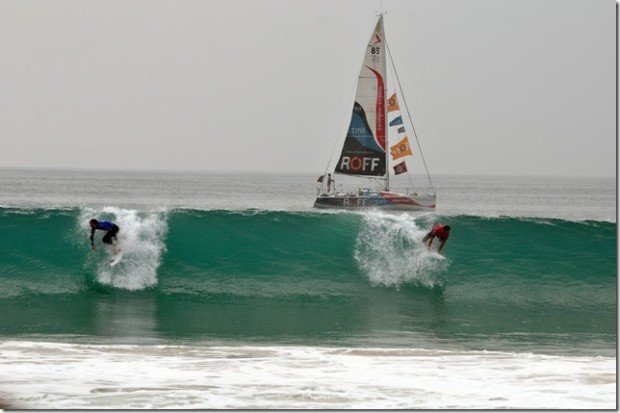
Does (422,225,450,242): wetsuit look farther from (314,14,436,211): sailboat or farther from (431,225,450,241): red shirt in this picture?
(314,14,436,211): sailboat

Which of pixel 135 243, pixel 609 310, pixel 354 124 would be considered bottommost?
pixel 609 310

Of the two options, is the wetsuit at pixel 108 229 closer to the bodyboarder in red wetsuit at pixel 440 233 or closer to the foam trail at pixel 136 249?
the foam trail at pixel 136 249

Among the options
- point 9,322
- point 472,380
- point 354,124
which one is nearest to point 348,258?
point 9,322

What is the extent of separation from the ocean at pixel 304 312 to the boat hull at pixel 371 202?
17568 mm

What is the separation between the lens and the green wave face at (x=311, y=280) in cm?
1291

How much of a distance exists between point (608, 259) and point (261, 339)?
9623 millimetres

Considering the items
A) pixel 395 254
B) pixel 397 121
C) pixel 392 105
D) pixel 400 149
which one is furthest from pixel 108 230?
pixel 400 149

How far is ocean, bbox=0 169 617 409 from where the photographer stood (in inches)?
327

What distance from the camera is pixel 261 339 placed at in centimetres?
1199

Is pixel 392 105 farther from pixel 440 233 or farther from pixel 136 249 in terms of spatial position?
pixel 136 249

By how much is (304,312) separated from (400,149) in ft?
82.1

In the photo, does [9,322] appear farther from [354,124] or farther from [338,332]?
[354,124]

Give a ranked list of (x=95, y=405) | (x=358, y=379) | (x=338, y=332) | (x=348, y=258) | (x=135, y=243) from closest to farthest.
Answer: (x=95, y=405)
(x=358, y=379)
(x=338, y=332)
(x=135, y=243)
(x=348, y=258)

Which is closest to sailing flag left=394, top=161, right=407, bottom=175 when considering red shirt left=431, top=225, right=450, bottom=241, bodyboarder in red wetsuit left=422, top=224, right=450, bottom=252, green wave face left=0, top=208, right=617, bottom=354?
green wave face left=0, top=208, right=617, bottom=354
